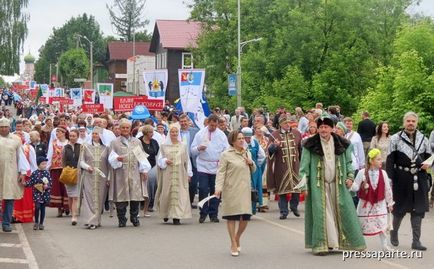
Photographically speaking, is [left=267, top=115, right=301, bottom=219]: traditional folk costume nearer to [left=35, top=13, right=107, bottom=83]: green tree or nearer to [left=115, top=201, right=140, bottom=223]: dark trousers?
[left=115, top=201, right=140, bottom=223]: dark trousers

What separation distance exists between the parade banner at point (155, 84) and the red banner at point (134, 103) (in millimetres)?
196

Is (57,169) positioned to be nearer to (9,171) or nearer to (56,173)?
(56,173)

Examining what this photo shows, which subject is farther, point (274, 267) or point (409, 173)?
point (409, 173)

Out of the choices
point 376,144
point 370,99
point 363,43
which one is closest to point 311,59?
point 363,43

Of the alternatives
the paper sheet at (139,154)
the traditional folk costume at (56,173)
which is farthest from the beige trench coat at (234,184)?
the traditional folk costume at (56,173)

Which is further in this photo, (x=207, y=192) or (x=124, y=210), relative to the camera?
(x=207, y=192)

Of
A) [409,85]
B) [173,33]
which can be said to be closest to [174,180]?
[409,85]

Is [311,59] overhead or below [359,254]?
overhead

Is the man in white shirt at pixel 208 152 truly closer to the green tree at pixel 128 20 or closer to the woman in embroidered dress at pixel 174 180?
the woman in embroidered dress at pixel 174 180

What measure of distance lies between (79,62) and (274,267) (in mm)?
109333

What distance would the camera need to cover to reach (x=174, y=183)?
15.9m

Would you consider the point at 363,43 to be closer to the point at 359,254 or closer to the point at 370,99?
the point at 370,99

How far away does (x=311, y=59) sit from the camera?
40.8 meters

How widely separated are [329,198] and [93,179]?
17.6ft
